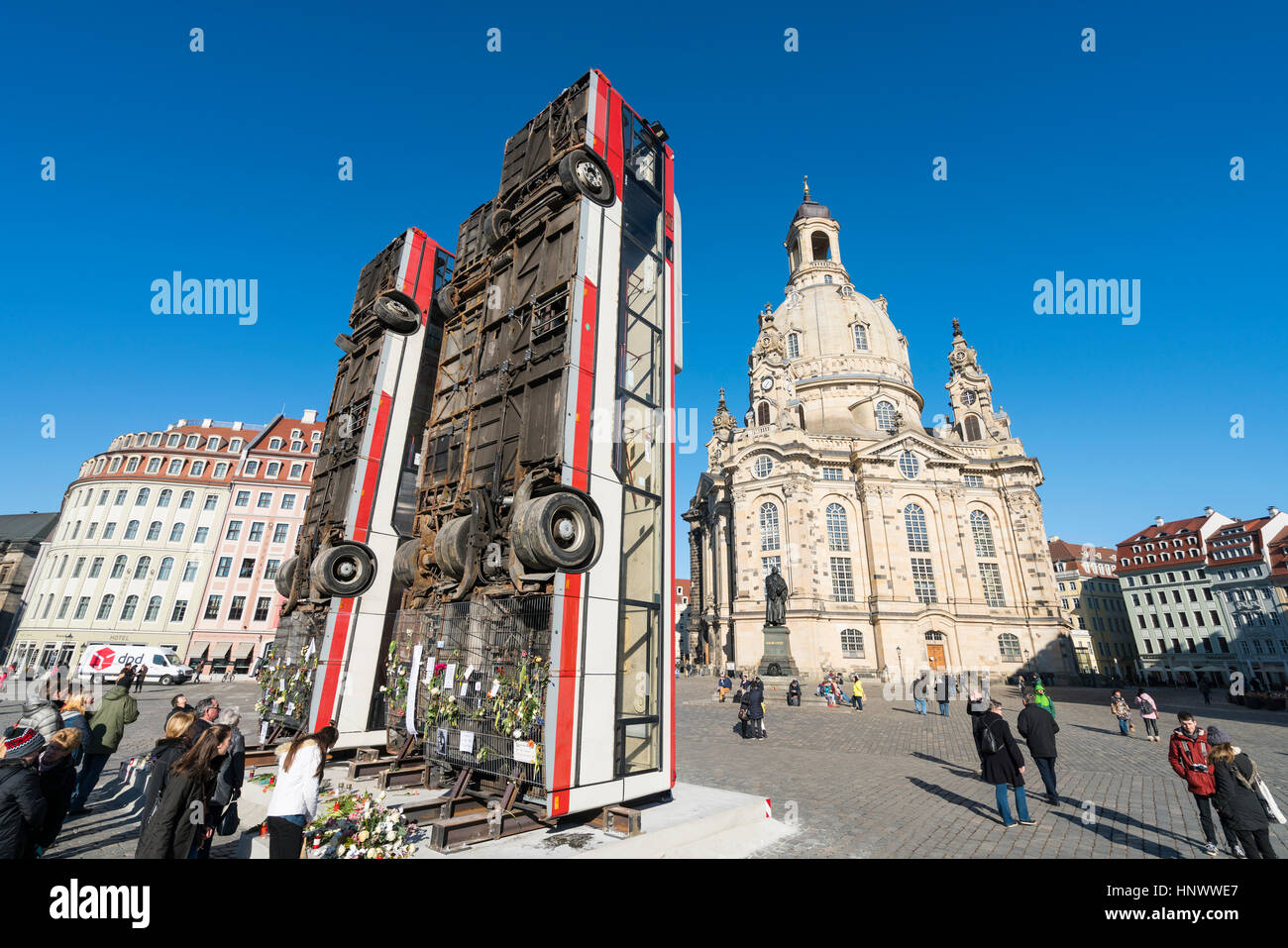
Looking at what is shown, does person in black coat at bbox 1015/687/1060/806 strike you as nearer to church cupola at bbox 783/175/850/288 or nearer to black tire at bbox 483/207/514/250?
black tire at bbox 483/207/514/250

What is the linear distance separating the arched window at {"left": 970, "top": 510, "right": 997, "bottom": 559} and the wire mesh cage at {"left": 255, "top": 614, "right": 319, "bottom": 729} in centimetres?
5271

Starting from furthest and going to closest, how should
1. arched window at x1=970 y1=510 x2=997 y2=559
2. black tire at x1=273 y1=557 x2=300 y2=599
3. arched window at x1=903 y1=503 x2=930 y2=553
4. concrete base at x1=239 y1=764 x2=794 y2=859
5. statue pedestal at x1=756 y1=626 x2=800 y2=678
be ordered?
arched window at x1=970 y1=510 x2=997 y2=559, arched window at x1=903 y1=503 x2=930 y2=553, statue pedestal at x1=756 y1=626 x2=800 y2=678, black tire at x1=273 y1=557 x2=300 y2=599, concrete base at x1=239 y1=764 x2=794 y2=859

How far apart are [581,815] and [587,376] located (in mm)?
6845

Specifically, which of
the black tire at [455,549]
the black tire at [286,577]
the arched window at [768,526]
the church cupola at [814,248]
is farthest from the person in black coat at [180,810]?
the church cupola at [814,248]

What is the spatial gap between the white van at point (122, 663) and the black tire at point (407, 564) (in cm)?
3075

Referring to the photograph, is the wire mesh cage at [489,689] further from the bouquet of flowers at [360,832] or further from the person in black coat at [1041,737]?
the person in black coat at [1041,737]

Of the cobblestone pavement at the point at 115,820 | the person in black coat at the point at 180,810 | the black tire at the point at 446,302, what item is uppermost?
the black tire at the point at 446,302

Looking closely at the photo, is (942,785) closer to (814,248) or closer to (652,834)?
(652,834)

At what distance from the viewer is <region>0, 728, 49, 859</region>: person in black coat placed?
15.7 ft

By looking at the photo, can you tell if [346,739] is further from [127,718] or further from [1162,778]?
[1162,778]

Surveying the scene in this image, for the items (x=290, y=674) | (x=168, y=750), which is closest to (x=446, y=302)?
(x=290, y=674)

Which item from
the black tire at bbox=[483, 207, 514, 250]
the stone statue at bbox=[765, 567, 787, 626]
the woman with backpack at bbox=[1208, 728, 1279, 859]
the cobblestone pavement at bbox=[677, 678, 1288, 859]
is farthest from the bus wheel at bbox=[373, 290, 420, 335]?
the stone statue at bbox=[765, 567, 787, 626]

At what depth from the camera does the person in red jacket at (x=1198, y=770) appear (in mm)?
7266
